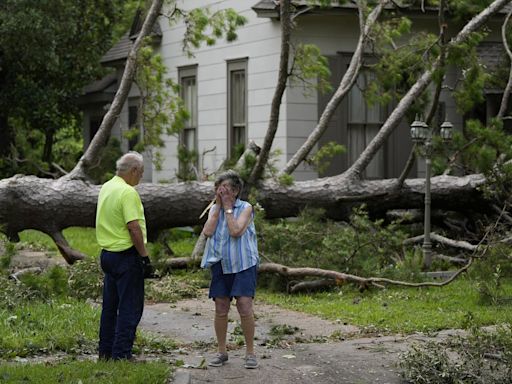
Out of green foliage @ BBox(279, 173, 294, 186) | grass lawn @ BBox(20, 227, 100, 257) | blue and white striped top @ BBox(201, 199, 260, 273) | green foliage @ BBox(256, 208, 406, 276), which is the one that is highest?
green foliage @ BBox(279, 173, 294, 186)

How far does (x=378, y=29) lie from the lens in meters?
15.4

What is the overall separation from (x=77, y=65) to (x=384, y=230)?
1406 cm

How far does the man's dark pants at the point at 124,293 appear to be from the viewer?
8.34 metres

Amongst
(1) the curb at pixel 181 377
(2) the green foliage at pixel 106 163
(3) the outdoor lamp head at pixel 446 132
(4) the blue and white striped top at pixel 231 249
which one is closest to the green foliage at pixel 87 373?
(1) the curb at pixel 181 377

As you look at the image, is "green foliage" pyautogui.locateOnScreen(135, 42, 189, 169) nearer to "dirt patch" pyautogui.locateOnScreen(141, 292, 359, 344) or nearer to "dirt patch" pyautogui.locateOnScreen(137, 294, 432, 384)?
"dirt patch" pyautogui.locateOnScreen(141, 292, 359, 344)

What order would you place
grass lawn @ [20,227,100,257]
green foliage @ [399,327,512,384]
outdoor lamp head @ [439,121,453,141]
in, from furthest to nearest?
1. grass lawn @ [20,227,100,257]
2. outdoor lamp head @ [439,121,453,141]
3. green foliage @ [399,327,512,384]

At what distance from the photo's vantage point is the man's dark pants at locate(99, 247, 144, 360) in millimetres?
8336

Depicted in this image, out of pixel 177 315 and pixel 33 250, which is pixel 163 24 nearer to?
pixel 33 250

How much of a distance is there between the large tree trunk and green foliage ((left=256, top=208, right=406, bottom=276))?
3.79ft

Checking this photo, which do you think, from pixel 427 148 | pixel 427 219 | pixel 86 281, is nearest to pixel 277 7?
pixel 427 148

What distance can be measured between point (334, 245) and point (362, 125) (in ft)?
19.2

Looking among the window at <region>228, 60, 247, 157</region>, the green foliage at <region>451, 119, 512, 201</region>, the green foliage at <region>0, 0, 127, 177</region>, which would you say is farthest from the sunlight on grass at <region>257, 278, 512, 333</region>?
the green foliage at <region>0, 0, 127, 177</region>

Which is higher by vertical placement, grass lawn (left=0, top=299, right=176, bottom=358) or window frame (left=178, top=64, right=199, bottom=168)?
window frame (left=178, top=64, right=199, bottom=168)

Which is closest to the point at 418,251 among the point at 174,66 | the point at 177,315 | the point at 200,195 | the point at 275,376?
the point at 200,195
